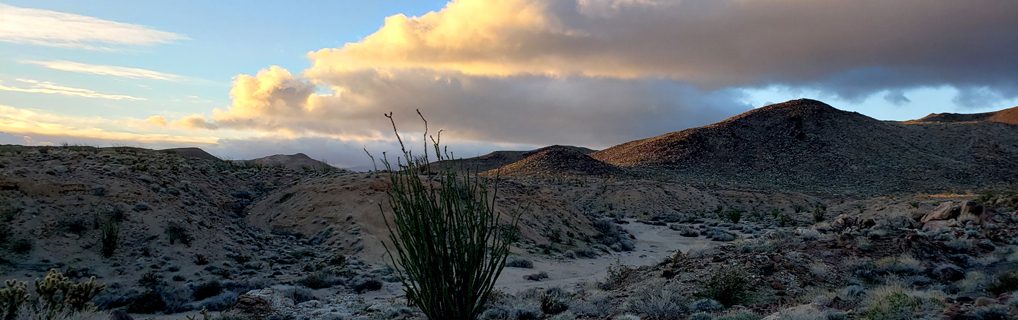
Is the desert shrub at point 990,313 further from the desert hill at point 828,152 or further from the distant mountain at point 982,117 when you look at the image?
the distant mountain at point 982,117

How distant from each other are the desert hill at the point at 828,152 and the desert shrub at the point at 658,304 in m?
49.8

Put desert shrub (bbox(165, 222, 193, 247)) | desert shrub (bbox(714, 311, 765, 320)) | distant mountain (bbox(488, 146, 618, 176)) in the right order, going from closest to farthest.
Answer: desert shrub (bbox(714, 311, 765, 320)) → desert shrub (bbox(165, 222, 193, 247)) → distant mountain (bbox(488, 146, 618, 176))

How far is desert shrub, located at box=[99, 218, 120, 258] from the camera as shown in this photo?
610 inches

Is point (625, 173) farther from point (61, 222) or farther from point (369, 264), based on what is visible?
point (61, 222)

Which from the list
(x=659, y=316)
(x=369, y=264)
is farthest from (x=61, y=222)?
(x=659, y=316)

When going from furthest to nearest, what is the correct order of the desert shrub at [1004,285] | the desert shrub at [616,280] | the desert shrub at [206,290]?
the desert shrub at [616,280] < the desert shrub at [206,290] < the desert shrub at [1004,285]

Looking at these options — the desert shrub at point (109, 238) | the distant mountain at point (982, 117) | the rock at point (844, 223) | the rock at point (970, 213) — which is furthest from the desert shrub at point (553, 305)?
the distant mountain at point (982, 117)

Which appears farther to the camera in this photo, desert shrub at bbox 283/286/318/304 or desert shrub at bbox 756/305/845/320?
desert shrub at bbox 283/286/318/304

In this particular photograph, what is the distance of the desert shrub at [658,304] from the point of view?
1033 cm

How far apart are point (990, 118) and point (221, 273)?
12324cm

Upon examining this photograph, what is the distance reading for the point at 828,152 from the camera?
6994cm

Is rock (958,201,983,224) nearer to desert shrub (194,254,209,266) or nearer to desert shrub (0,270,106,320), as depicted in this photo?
desert shrub (194,254,209,266)

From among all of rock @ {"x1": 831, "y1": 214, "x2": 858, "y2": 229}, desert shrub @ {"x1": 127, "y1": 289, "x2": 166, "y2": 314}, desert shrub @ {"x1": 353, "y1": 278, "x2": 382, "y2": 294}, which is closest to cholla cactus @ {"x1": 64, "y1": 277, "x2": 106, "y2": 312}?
desert shrub @ {"x1": 127, "y1": 289, "x2": 166, "y2": 314}

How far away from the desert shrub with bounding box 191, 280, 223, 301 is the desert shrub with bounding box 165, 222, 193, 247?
420 cm
